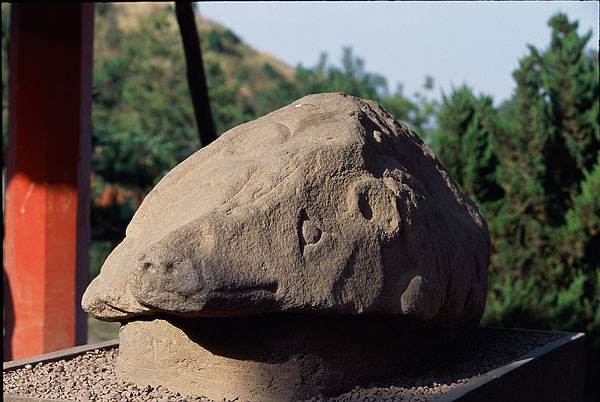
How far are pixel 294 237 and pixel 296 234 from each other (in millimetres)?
13

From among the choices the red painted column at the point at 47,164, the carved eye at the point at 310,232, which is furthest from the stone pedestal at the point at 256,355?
the red painted column at the point at 47,164

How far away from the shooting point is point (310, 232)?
283 cm

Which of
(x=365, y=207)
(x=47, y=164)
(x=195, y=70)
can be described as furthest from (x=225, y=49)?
(x=365, y=207)

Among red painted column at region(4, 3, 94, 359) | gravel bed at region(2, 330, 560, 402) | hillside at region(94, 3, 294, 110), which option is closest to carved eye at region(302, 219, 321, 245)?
gravel bed at region(2, 330, 560, 402)

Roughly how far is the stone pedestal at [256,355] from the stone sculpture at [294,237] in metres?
0.03

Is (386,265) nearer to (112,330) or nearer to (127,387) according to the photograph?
(127,387)

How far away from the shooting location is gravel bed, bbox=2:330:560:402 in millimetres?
2924

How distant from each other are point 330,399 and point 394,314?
36 cm

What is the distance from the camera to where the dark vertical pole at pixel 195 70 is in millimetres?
5215

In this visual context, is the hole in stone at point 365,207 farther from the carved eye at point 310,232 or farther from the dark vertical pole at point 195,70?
the dark vertical pole at point 195,70

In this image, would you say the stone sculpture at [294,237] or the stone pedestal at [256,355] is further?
the stone pedestal at [256,355]

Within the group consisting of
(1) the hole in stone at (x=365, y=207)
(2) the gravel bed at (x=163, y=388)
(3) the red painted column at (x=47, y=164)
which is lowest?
(2) the gravel bed at (x=163, y=388)

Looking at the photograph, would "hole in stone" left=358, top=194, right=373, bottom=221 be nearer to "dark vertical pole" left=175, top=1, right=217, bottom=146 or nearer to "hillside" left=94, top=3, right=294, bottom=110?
"dark vertical pole" left=175, top=1, right=217, bottom=146

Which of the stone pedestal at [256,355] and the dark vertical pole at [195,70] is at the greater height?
the dark vertical pole at [195,70]
